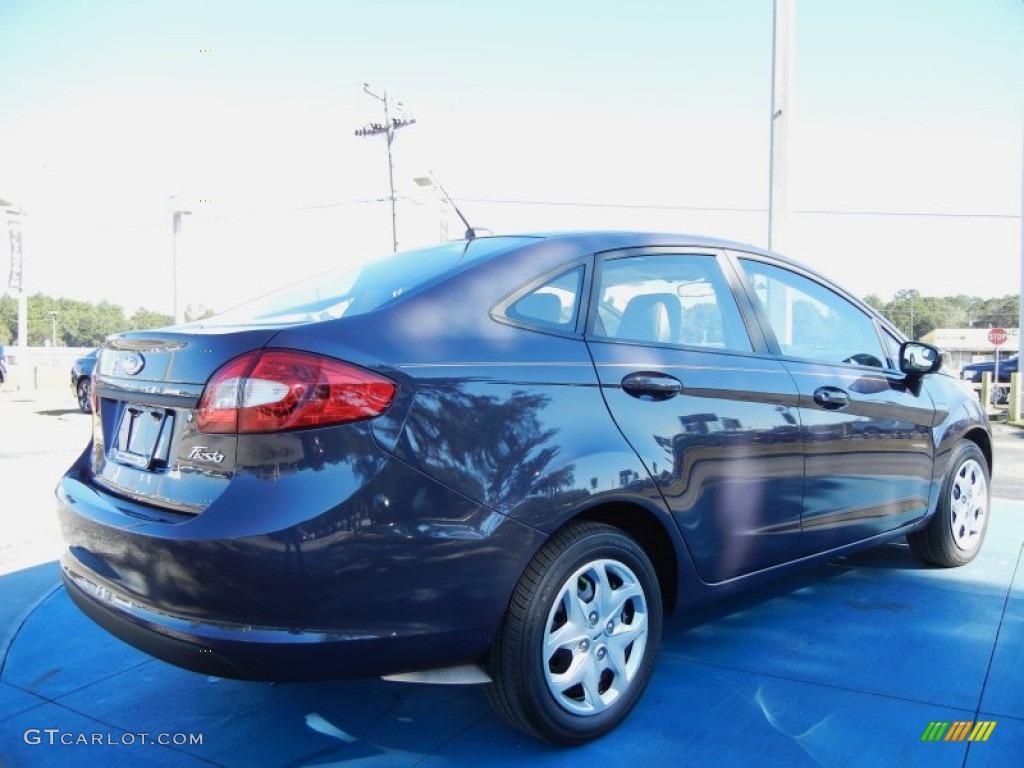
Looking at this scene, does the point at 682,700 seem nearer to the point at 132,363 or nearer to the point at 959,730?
the point at 959,730

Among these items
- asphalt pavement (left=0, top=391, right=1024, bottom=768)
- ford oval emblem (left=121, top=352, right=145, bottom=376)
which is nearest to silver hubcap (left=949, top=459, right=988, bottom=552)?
asphalt pavement (left=0, top=391, right=1024, bottom=768)

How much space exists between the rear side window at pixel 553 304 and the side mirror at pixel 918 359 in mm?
2093

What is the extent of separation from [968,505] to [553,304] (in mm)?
3165

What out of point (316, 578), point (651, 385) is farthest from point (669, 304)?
point (316, 578)

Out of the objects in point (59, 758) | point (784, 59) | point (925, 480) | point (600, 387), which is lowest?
point (59, 758)

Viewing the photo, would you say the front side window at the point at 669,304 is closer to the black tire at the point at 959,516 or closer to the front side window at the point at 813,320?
the front side window at the point at 813,320

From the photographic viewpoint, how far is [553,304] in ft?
8.11

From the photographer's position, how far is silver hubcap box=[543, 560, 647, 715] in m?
2.32

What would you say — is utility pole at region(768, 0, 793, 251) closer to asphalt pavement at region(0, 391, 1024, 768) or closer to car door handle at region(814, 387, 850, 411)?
asphalt pavement at region(0, 391, 1024, 768)

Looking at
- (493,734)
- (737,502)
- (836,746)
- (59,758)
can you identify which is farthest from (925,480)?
(59,758)

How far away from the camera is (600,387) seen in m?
2.41

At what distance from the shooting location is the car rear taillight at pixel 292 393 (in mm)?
1923

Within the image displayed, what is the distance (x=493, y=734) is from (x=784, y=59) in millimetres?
10274

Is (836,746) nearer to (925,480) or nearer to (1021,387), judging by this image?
(925,480)
